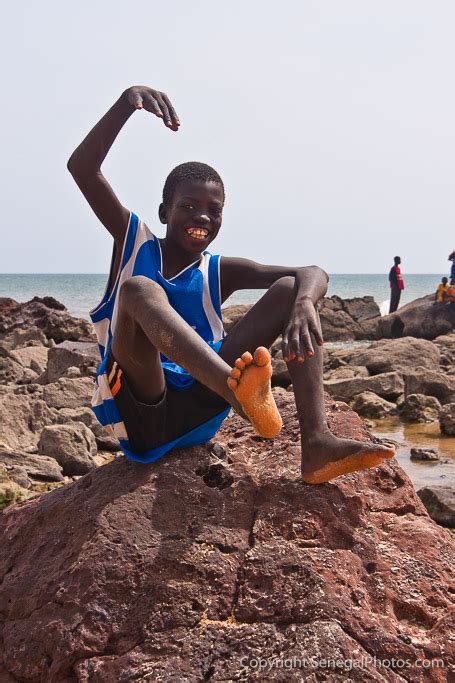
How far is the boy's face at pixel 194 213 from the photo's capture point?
3.46 m

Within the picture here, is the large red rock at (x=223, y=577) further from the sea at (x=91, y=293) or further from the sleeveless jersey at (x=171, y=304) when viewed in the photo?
the sea at (x=91, y=293)

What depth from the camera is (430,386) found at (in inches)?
411

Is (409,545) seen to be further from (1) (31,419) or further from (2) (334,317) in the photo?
(2) (334,317)

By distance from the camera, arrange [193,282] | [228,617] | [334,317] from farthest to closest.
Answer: [334,317], [193,282], [228,617]

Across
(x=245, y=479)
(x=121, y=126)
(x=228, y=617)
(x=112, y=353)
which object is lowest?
(x=228, y=617)

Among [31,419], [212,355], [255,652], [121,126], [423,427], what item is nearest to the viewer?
[255,652]

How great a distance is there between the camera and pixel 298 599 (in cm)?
256

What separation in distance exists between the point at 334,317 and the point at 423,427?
13.0 m

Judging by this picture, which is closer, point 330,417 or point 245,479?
point 245,479

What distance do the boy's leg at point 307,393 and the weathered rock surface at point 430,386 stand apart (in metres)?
7.55

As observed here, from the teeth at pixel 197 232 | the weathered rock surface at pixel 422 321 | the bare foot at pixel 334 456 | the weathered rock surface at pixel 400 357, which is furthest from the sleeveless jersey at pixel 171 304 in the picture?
the weathered rock surface at pixel 422 321

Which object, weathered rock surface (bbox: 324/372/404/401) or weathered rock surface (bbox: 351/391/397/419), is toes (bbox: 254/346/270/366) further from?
weathered rock surface (bbox: 324/372/404/401)

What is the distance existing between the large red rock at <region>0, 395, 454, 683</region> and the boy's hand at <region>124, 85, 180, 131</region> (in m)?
1.25

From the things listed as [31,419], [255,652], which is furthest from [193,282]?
[31,419]
